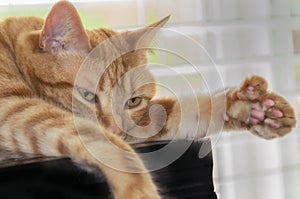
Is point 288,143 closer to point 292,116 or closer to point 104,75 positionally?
point 292,116

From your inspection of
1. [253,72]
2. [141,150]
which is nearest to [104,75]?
[141,150]

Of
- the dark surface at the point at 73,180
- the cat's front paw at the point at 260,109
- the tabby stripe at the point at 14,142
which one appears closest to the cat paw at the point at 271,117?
the cat's front paw at the point at 260,109

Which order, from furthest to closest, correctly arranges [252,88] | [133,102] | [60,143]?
1. [252,88]
2. [133,102]
3. [60,143]

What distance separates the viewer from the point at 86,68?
3.65ft

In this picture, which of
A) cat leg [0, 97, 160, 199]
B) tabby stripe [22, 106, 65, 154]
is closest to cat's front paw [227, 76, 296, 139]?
cat leg [0, 97, 160, 199]

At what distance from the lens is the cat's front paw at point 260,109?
1245 mm

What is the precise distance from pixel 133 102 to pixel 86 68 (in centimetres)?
13

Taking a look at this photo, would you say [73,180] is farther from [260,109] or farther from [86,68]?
[260,109]

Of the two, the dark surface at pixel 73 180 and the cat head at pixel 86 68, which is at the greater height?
the cat head at pixel 86 68

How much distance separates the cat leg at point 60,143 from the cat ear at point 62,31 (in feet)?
0.44

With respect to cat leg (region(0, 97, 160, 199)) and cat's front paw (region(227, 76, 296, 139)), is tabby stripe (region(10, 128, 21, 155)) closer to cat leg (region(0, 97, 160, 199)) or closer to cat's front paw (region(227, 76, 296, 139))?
cat leg (region(0, 97, 160, 199))

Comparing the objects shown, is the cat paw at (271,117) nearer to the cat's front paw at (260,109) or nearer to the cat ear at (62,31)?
the cat's front paw at (260,109)

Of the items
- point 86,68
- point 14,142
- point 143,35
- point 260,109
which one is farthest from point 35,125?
point 260,109

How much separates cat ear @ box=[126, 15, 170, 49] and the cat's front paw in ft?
0.80
